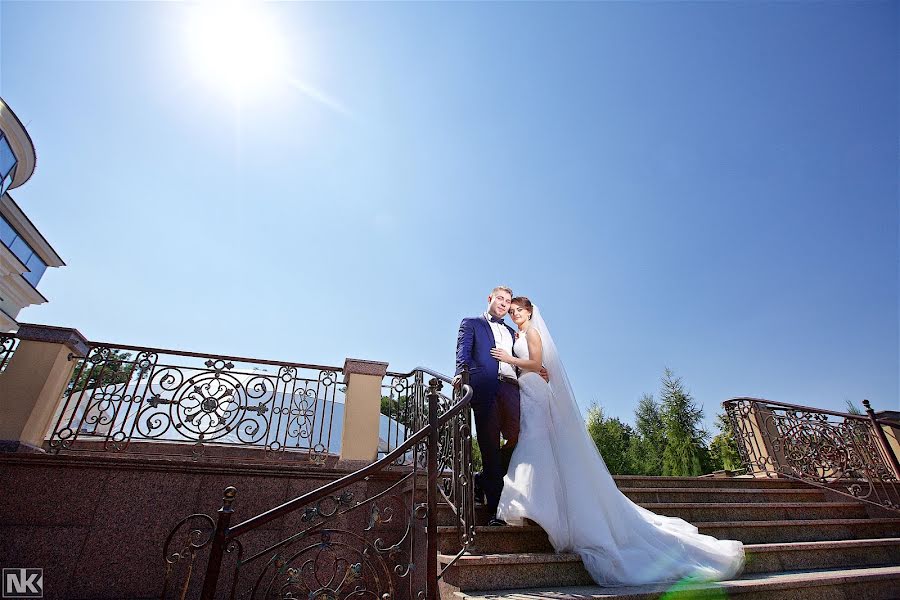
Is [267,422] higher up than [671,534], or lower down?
higher up

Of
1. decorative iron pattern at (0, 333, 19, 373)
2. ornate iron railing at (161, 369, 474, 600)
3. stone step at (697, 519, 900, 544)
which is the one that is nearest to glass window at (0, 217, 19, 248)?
decorative iron pattern at (0, 333, 19, 373)

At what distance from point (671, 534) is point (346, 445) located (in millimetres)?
3681

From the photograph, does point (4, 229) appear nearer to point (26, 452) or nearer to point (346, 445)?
point (26, 452)

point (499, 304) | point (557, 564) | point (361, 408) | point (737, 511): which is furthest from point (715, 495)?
point (361, 408)

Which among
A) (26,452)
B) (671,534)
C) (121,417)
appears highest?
(121,417)

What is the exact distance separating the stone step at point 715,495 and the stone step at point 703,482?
22 cm

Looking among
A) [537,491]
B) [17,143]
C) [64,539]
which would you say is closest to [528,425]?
[537,491]

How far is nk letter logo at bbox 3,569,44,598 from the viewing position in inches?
136

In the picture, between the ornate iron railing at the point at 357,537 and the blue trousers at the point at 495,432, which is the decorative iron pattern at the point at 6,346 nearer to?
the ornate iron railing at the point at 357,537

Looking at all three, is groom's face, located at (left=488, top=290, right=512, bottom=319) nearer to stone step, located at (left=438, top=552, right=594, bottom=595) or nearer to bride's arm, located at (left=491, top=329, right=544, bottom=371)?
bride's arm, located at (left=491, top=329, right=544, bottom=371)

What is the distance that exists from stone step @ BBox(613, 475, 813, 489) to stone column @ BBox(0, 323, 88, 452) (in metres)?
6.52

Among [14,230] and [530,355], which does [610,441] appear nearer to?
[530,355]

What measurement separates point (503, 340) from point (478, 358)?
442 millimetres

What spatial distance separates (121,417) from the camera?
15.6ft
